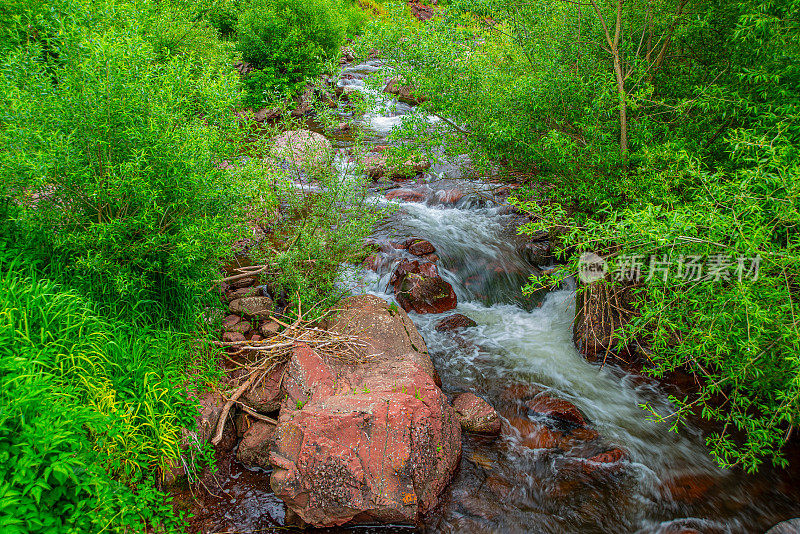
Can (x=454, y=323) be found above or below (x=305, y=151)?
below

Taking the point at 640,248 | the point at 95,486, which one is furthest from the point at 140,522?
the point at 640,248

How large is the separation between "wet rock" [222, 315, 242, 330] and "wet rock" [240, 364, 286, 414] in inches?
48.4

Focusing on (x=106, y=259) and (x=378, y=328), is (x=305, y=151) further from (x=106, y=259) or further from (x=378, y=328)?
(x=106, y=259)

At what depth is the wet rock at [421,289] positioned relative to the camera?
8.80 metres

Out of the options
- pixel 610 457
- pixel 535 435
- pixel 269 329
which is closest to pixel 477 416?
pixel 535 435

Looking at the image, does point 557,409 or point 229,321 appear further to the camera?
point 229,321

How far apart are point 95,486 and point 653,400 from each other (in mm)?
7284

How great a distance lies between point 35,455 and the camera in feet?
11.0

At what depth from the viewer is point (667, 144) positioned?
554 cm

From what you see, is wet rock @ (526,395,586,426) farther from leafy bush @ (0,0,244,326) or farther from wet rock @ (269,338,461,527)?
leafy bush @ (0,0,244,326)

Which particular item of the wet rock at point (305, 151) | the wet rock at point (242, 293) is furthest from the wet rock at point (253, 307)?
the wet rock at point (305, 151)

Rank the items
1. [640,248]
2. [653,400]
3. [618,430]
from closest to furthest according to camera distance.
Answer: [640,248] → [618,430] → [653,400]

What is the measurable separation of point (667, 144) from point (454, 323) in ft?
15.1

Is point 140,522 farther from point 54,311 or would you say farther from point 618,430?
point 618,430
